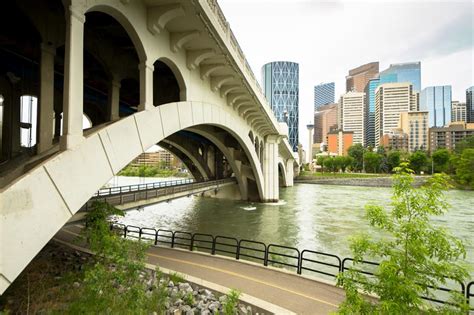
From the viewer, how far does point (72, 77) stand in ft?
19.3

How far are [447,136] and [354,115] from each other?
8146 centimetres

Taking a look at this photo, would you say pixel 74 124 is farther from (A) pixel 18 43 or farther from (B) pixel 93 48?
(A) pixel 18 43

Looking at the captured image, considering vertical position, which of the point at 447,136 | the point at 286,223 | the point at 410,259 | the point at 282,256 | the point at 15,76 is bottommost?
the point at 286,223

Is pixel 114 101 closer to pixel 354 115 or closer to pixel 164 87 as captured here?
pixel 164 87

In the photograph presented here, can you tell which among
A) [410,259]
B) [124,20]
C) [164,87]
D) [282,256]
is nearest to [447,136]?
[282,256]

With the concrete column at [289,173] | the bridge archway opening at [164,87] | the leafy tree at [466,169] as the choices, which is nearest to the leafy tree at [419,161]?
the leafy tree at [466,169]

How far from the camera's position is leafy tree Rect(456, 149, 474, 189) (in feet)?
180

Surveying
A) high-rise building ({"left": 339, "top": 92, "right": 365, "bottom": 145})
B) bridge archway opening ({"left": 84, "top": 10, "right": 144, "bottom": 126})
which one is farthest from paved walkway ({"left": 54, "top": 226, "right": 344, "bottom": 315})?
high-rise building ({"left": 339, "top": 92, "right": 365, "bottom": 145})

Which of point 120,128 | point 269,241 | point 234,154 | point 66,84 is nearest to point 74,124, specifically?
point 66,84

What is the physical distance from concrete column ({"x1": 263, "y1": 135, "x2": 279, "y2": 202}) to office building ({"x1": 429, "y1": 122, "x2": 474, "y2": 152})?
113 metres

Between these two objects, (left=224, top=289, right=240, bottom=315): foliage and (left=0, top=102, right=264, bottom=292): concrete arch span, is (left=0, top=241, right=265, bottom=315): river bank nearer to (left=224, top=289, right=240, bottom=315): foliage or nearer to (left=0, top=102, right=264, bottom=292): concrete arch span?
(left=224, top=289, right=240, bottom=315): foliage

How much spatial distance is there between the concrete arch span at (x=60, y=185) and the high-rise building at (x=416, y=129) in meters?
153

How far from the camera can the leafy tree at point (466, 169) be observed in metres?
54.8

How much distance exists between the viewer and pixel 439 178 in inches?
168
